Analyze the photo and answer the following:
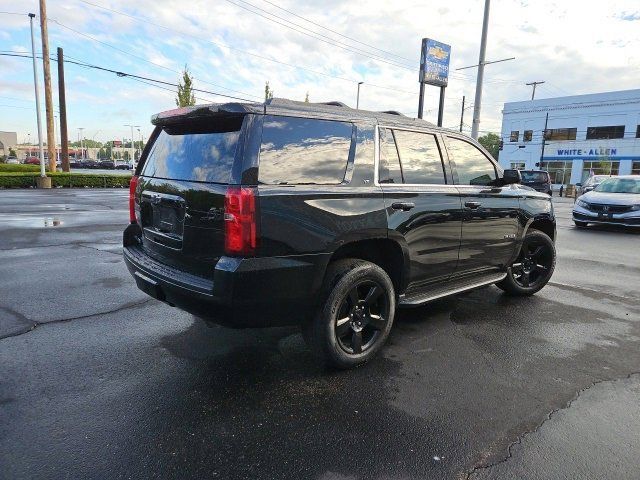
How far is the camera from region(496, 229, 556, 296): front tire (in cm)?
552

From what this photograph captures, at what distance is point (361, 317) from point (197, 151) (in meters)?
1.76

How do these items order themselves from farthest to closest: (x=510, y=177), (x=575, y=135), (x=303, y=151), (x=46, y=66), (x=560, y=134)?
(x=560, y=134) → (x=575, y=135) → (x=46, y=66) → (x=510, y=177) → (x=303, y=151)

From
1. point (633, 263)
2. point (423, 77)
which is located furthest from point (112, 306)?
point (423, 77)

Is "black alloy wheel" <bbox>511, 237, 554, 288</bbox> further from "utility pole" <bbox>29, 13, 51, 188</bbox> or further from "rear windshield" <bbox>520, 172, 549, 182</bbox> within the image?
"utility pole" <bbox>29, 13, 51, 188</bbox>

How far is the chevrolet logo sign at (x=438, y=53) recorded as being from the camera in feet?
66.1

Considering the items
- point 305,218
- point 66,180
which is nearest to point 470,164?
point 305,218

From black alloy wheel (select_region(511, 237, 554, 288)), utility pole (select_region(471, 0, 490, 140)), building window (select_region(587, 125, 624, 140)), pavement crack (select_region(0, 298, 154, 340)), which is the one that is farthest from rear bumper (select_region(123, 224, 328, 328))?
building window (select_region(587, 125, 624, 140))

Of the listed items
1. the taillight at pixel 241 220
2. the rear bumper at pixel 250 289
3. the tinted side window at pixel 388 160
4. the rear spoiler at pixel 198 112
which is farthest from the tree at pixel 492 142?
the taillight at pixel 241 220

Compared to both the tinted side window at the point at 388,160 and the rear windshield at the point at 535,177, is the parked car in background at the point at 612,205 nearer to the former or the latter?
the rear windshield at the point at 535,177

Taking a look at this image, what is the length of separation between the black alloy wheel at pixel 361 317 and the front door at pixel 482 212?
3.81ft

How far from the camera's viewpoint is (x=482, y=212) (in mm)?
4551

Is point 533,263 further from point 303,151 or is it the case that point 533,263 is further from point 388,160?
point 303,151

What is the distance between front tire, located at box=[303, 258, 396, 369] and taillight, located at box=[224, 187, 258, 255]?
72cm

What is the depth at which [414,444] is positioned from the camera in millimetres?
2637
